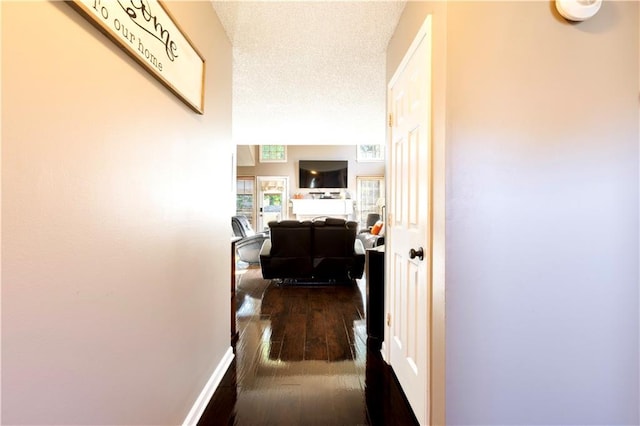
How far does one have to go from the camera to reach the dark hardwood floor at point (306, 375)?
5.02ft

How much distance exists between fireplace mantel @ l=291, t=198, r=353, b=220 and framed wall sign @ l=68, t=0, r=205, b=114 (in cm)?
750

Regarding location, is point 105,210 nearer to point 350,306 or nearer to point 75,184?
point 75,184

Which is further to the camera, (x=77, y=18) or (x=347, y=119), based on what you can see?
(x=347, y=119)

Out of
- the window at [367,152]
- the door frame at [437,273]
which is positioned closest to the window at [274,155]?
the window at [367,152]

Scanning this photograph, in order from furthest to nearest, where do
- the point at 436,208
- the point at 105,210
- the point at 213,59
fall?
the point at 213,59
the point at 436,208
the point at 105,210

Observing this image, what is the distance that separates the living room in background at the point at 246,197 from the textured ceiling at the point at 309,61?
16.9 ft

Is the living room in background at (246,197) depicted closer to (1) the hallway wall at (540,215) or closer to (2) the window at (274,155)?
(2) the window at (274,155)

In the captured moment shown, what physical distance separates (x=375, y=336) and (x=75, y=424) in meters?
2.02

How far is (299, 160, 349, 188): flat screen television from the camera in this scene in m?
9.21

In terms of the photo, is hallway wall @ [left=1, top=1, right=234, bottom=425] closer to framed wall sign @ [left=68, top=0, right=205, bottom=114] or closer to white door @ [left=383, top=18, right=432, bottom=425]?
framed wall sign @ [left=68, top=0, right=205, bottom=114]

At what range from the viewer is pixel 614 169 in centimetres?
111

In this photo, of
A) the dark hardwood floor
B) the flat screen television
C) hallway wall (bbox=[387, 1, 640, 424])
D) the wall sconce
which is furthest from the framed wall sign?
the flat screen television

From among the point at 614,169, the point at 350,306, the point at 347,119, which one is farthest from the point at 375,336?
the point at 347,119

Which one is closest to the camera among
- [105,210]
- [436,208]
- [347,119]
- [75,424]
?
Answer: [75,424]
